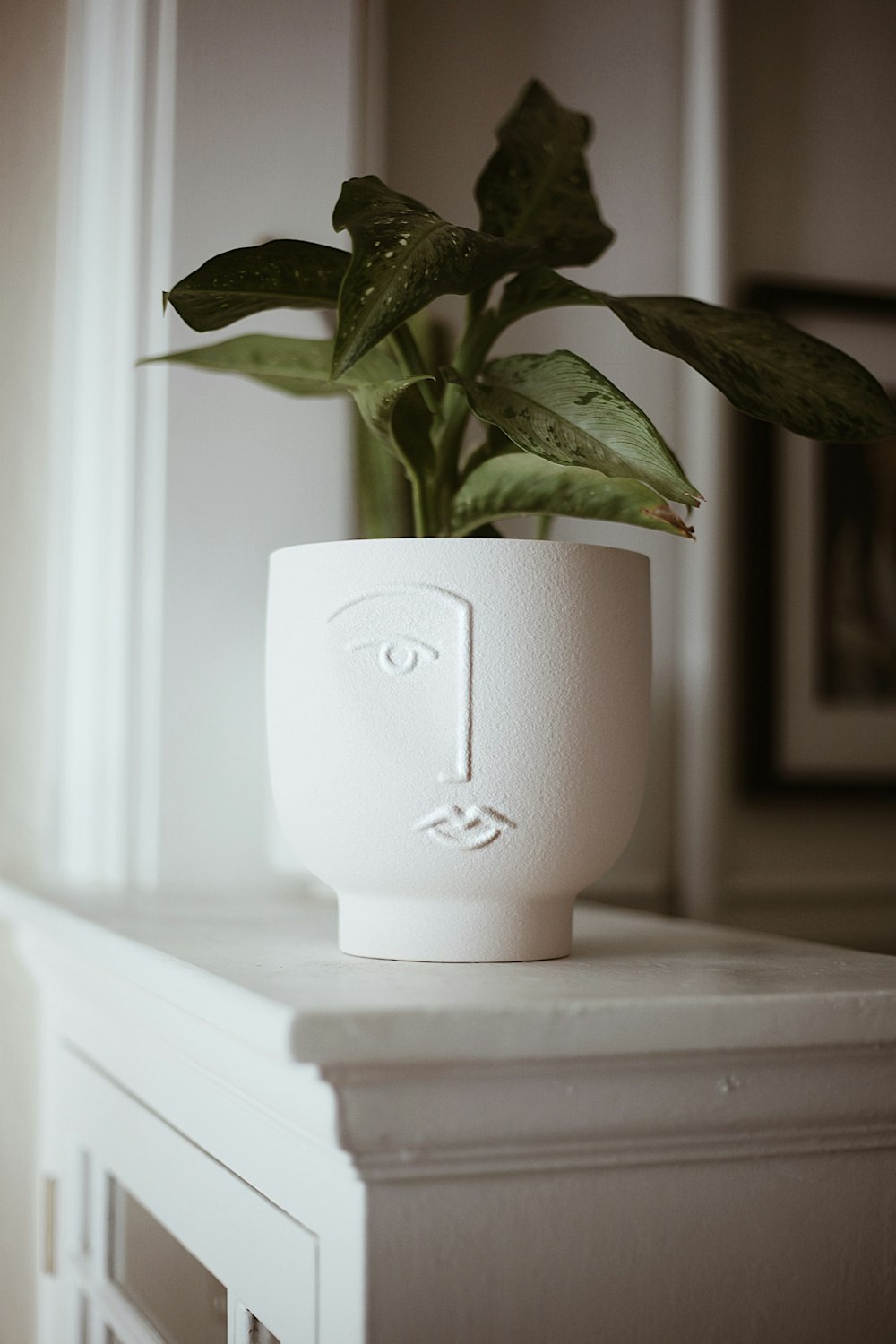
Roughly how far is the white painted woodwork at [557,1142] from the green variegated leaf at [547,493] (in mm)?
199

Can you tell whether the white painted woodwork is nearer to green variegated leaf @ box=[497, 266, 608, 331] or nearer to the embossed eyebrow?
the embossed eyebrow

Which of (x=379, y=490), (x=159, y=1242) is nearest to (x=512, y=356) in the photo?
(x=379, y=490)

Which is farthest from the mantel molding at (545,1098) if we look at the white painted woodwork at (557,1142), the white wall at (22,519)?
the white wall at (22,519)

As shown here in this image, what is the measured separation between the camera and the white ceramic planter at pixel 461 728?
500 millimetres

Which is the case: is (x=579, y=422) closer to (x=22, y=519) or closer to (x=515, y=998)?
(x=515, y=998)

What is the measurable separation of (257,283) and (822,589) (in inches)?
28.6

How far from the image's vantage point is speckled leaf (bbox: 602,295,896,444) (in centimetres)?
50

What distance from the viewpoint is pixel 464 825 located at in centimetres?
50

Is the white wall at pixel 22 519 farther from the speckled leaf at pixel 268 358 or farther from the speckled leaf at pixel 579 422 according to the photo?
the speckled leaf at pixel 579 422

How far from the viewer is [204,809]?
84 centimetres

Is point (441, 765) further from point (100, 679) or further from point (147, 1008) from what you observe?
point (100, 679)

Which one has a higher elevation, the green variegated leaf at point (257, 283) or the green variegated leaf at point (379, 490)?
the green variegated leaf at point (257, 283)

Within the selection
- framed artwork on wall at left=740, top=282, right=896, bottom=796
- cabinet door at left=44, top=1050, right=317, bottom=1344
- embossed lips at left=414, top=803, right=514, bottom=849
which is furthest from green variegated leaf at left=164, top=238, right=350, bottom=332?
framed artwork on wall at left=740, top=282, right=896, bottom=796

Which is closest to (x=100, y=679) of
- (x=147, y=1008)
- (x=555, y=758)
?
(x=147, y=1008)
